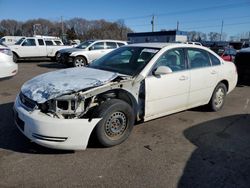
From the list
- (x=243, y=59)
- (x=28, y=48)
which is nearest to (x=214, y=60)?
(x=243, y=59)

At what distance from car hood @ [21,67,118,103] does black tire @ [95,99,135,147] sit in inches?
14.4

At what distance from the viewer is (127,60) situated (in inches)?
180

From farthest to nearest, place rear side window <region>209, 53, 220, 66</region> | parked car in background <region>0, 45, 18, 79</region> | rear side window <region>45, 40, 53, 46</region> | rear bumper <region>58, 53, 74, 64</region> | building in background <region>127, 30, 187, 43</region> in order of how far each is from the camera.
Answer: building in background <region>127, 30, 187, 43</region> → rear side window <region>45, 40, 53, 46</region> → rear bumper <region>58, 53, 74, 64</region> → parked car in background <region>0, 45, 18, 79</region> → rear side window <region>209, 53, 220, 66</region>

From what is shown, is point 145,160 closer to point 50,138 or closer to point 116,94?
point 116,94

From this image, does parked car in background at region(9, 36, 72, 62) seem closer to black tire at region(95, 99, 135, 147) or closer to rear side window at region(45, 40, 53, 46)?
rear side window at region(45, 40, 53, 46)

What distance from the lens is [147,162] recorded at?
3.18m

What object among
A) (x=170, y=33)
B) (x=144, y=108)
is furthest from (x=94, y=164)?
(x=170, y=33)

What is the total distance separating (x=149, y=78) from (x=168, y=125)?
1.16m

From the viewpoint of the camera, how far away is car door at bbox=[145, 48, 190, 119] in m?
3.92

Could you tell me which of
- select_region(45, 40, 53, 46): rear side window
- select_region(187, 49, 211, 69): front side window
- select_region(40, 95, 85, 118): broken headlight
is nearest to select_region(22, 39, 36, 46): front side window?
select_region(45, 40, 53, 46): rear side window

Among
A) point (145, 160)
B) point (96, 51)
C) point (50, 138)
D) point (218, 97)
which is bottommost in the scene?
point (145, 160)

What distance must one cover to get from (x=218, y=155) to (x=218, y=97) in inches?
91.4

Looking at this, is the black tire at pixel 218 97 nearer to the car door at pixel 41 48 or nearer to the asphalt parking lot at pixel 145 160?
the asphalt parking lot at pixel 145 160

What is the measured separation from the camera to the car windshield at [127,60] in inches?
160
